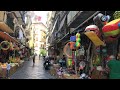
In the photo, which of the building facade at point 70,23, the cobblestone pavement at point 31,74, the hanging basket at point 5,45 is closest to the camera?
the building facade at point 70,23

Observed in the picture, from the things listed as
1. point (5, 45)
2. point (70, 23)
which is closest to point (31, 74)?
point (5, 45)

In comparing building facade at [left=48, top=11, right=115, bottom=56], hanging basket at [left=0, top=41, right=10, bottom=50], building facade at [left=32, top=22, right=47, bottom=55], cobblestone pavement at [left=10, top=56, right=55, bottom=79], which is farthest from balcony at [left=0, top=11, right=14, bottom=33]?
building facade at [left=32, top=22, right=47, bottom=55]

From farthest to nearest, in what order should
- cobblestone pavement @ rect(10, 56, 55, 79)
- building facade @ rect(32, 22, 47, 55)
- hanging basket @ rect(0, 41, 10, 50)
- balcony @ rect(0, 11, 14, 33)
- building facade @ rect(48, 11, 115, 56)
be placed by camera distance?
building facade @ rect(32, 22, 47, 55) < balcony @ rect(0, 11, 14, 33) < hanging basket @ rect(0, 41, 10, 50) < cobblestone pavement @ rect(10, 56, 55, 79) < building facade @ rect(48, 11, 115, 56)

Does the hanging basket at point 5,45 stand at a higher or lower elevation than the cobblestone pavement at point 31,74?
higher

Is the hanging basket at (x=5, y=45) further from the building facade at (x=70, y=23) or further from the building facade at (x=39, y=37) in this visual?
the building facade at (x=39, y=37)

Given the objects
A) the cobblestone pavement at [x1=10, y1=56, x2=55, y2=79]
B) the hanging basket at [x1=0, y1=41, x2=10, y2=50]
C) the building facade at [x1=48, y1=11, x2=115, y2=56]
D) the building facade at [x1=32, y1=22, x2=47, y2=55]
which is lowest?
the cobblestone pavement at [x1=10, y1=56, x2=55, y2=79]

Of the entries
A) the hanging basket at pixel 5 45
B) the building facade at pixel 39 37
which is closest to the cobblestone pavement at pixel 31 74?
the hanging basket at pixel 5 45

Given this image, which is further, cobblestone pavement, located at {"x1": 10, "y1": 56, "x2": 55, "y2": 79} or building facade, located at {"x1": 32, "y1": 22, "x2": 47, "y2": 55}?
building facade, located at {"x1": 32, "y1": 22, "x2": 47, "y2": 55}

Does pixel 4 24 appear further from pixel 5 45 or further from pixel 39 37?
pixel 39 37

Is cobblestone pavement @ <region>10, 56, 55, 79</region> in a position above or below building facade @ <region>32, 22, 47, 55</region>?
below

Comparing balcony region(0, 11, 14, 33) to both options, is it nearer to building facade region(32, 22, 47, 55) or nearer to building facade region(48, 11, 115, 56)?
building facade region(48, 11, 115, 56)

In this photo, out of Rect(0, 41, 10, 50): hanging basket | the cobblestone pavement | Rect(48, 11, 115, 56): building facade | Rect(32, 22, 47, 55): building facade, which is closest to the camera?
Rect(48, 11, 115, 56): building facade
